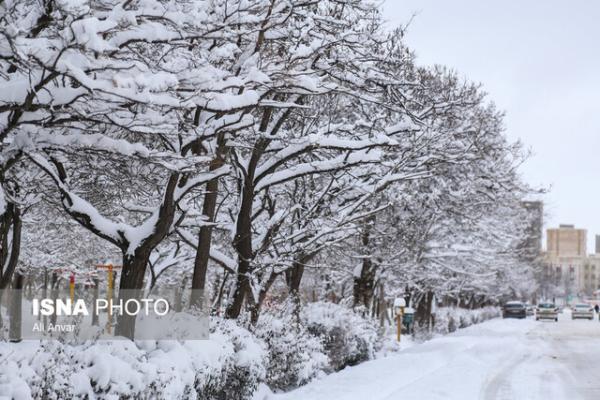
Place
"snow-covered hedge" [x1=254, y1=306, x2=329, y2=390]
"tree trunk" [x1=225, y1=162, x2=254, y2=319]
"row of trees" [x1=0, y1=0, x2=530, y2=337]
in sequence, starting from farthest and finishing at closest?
"tree trunk" [x1=225, y1=162, x2=254, y2=319] < "snow-covered hedge" [x1=254, y1=306, x2=329, y2=390] < "row of trees" [x1=0, y1=0, x2=530, y2=337]

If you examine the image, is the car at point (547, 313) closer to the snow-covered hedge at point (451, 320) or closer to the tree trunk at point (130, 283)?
the snow-covered hedge at point (451, 320)

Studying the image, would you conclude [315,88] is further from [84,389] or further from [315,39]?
[84,389]

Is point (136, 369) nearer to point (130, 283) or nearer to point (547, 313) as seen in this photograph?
point (130, 283)

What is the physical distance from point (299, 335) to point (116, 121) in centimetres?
Answer: 660

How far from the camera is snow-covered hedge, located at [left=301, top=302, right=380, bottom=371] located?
15469 mm


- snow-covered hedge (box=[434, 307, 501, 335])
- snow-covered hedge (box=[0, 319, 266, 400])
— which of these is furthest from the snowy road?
→ snow-covered hedge (box=[434, 307, 501, 335])

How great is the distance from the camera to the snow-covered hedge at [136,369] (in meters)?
6.52

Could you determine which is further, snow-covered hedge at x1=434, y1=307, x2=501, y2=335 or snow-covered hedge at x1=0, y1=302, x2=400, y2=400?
snow-covered hedge at x1=434, y1=307, x2=501, y2=335

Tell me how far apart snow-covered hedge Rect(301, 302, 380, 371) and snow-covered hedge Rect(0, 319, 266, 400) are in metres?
4.48

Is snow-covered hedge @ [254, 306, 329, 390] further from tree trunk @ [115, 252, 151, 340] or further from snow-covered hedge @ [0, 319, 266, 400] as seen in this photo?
tree trunk @ [115, 252, 151, 340]

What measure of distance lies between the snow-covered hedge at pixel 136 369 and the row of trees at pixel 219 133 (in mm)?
1355

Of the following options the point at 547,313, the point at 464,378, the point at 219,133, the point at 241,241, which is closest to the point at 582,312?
the point at 547,313

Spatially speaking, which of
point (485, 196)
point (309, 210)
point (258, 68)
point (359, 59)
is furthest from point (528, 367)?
point (258, 68)

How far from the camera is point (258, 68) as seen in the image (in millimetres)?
9492
